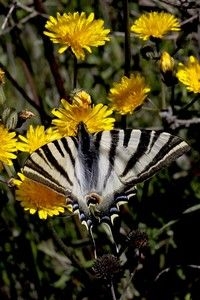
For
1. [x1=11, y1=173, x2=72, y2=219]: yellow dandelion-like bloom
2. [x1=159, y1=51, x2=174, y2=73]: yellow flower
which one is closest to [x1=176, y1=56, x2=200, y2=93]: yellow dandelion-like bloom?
[x1=159, y1=51, x2=174, y2=73]: yellow flower

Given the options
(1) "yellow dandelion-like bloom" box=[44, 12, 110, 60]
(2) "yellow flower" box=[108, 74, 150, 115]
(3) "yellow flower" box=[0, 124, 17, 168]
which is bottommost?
(3) "yellow flower" box=[0, 124, 17, 168]

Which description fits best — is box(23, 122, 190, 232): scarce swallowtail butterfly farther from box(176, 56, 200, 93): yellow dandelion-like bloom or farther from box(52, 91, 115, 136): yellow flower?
box(176, 56, 200, 93): yellow dandelion-like bloom

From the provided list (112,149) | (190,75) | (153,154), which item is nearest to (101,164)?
(112,149)

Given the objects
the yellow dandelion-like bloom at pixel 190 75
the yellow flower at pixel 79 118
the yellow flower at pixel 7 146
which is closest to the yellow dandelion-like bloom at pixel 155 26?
the yellow dandelion-like bloom at pixel 190 75

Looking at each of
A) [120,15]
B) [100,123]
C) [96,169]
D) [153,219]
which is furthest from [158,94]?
[96,169]

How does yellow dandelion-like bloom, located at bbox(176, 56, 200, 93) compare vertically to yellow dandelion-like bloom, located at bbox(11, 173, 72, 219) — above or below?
above

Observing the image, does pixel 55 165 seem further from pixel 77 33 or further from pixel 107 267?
pixel 77 33

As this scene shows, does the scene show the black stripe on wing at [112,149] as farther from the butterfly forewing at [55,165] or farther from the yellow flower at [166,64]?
the yellow flower at [166,64]
